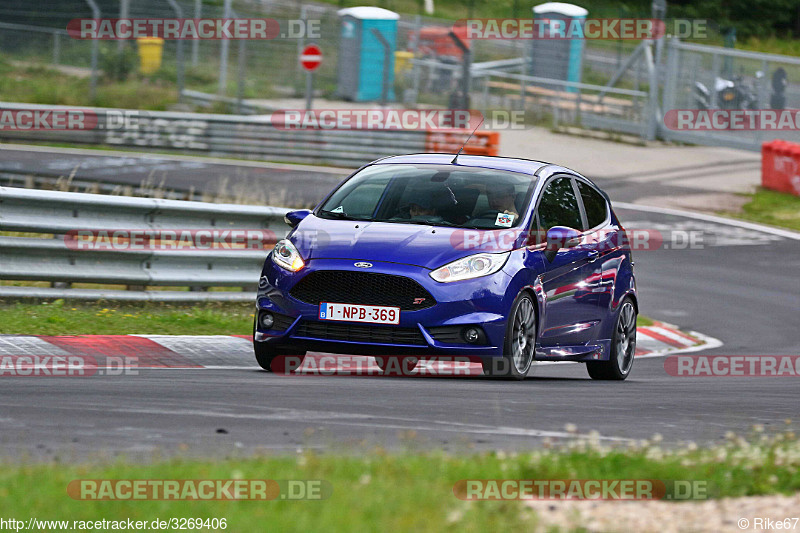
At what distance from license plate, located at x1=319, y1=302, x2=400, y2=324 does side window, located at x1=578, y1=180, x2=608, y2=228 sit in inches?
104

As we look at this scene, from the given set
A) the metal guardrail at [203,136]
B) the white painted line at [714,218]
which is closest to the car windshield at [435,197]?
the white painted line at [714,218]

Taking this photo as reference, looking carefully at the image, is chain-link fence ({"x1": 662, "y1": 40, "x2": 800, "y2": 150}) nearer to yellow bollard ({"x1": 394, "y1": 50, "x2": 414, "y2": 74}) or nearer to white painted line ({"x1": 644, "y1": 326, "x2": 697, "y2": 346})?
yellow bollard ({"x1": 394, "y1": 50, "x2": 414, "y2": 74})

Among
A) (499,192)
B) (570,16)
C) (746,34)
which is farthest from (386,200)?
(746,34)

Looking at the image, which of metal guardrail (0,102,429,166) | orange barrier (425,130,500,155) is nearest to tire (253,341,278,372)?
orange barrier (425,130,500,155)

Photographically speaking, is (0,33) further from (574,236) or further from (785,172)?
(574,236)

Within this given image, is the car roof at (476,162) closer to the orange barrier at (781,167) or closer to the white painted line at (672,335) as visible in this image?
the white painted line at (672,335)

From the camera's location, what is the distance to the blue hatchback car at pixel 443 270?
347 inches

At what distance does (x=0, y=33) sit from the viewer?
3456 centimetres

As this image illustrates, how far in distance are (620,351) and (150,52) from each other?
→ 3149 cm

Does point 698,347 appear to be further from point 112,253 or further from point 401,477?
point 401,477

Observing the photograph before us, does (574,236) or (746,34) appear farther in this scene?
(746,34)

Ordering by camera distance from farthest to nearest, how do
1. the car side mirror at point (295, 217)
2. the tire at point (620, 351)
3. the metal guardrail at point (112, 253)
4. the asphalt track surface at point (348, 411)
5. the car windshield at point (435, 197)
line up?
the metal guardrail at point (112, 253) → the tire at point (620, 351) → the car side mirror at point (295, 217) → the car windshield at point (435, 197) → the asphalt track surface at point (348, 411)

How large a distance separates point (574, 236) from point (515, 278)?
0.94 meters

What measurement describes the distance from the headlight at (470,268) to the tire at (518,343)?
286mm
